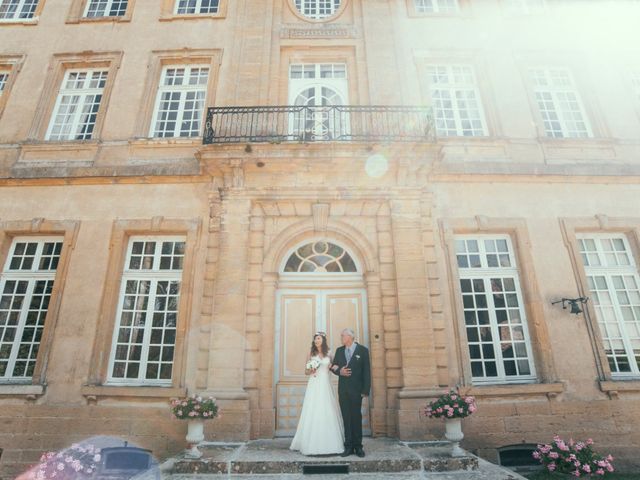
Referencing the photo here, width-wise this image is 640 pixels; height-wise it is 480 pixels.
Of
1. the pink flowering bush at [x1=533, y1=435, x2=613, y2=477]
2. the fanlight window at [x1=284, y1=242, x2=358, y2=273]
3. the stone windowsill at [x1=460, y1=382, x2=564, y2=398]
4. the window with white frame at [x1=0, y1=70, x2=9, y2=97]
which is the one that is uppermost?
the window with white frame at [x1=0, y1=70, x2=9, y2=97]

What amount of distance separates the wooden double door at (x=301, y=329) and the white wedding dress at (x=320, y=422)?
1.17 m

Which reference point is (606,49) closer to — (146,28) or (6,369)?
(146,28)

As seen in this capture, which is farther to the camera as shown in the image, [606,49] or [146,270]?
[606,49]

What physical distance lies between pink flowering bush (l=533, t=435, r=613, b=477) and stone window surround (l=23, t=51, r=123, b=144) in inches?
390

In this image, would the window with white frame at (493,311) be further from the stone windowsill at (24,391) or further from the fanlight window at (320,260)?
the stone windowsill at (24,391)

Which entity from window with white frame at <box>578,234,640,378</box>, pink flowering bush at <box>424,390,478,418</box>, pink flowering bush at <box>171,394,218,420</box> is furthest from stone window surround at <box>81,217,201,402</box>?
window with white frame at <box>578,234,640,378</box>

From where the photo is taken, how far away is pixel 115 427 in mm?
6285

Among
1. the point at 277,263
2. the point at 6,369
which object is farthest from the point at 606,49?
the point at 6,369

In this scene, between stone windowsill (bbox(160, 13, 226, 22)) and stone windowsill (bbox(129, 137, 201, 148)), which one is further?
stone windowsill (bbox(160, 13, 226, 22))

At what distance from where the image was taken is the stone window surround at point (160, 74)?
832 cm

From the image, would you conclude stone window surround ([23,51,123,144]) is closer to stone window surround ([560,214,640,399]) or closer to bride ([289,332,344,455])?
bride ([289,332,344,455])

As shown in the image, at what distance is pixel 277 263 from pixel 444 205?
11.3 ft

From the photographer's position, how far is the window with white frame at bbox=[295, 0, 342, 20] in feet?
32.1

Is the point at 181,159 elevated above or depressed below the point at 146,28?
below
